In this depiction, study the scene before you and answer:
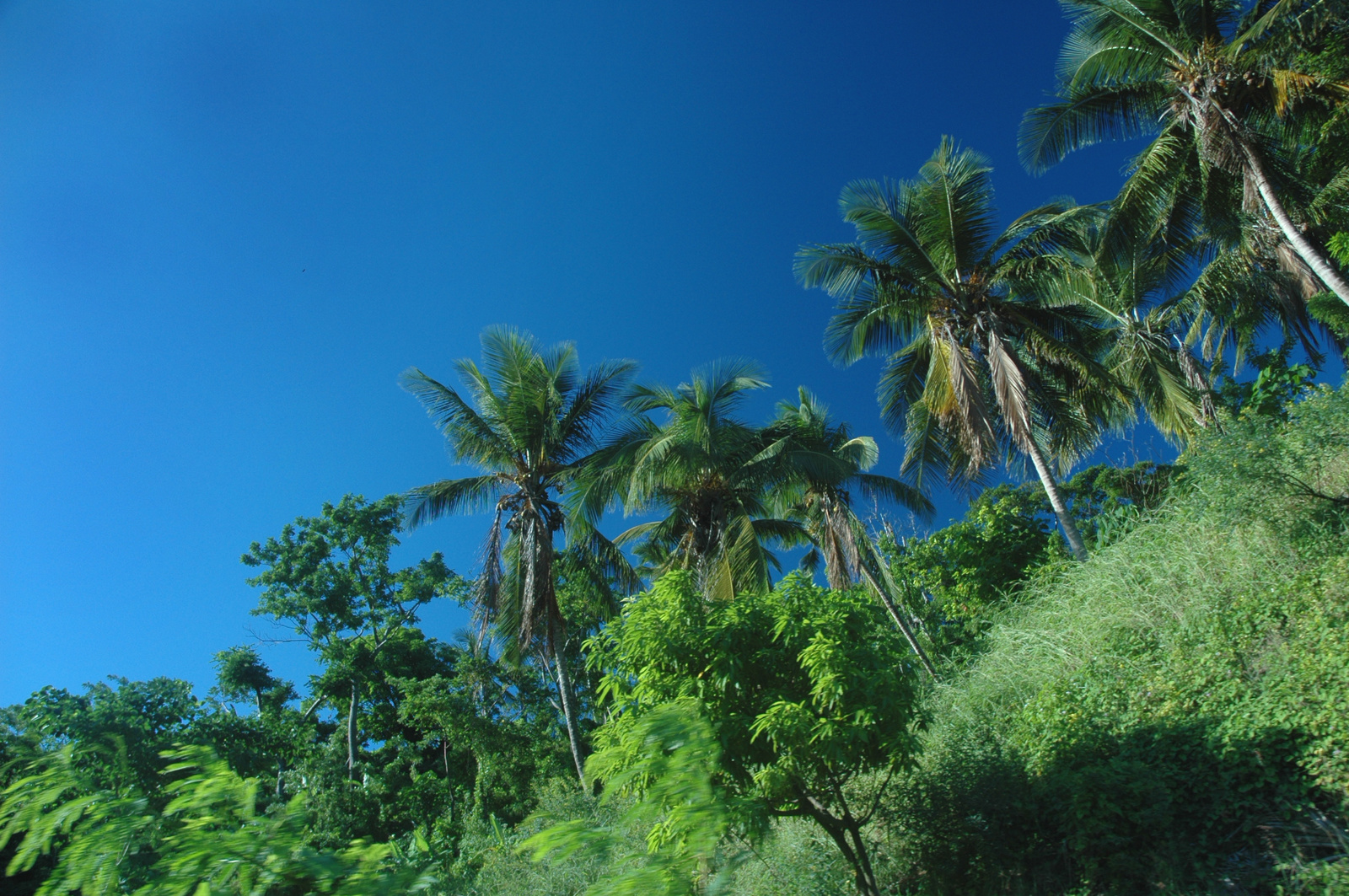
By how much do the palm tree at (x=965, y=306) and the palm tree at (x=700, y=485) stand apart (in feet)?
A: 10.3

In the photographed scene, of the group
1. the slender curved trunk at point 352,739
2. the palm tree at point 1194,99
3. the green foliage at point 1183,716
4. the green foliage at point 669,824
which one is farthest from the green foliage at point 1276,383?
the slender curved trunk at point 352,739

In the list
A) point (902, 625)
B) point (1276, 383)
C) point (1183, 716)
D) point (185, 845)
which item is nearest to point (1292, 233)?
point (1276, 383)

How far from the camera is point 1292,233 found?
9945mm

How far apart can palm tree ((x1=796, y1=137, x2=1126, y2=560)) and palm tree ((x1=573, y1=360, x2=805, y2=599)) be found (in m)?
3.15

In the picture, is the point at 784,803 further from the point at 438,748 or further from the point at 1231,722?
the point at 438,748

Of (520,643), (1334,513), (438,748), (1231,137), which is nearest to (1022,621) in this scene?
(1334,513)

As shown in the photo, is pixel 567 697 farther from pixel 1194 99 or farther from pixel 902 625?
pixel 1194 99

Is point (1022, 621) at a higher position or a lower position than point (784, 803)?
higher

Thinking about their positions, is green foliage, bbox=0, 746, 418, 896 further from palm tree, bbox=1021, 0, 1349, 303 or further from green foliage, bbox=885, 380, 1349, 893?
palm tree, bbox=1021, 0, 1349, 303

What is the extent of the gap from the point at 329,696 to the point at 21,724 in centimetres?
962

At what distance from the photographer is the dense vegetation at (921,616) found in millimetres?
3434

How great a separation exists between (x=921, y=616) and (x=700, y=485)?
588 cm

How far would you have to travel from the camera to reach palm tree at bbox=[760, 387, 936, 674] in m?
15.0

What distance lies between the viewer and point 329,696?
24875 millimetres
